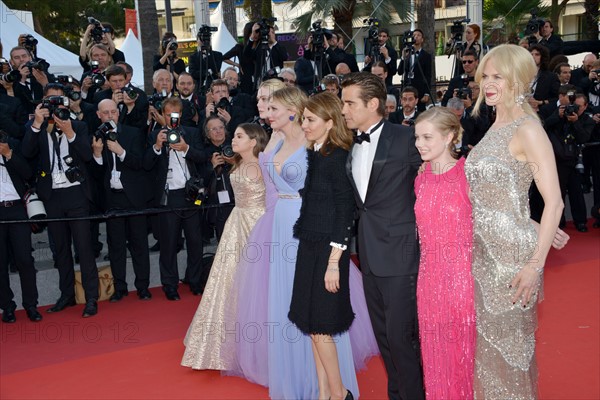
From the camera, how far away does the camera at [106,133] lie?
20.0 ft

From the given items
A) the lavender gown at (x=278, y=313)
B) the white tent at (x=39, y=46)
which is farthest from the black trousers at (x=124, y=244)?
the white tent at (x=39, y=46)

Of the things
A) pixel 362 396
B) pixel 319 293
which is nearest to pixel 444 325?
pixel 319 293

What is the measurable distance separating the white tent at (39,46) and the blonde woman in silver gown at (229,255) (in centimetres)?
723

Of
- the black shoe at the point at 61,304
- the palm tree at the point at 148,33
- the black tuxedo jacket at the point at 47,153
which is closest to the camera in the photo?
the black tuxedo jacket at the point at 47,153

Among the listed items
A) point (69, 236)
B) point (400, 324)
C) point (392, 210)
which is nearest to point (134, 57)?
point (69, 236)

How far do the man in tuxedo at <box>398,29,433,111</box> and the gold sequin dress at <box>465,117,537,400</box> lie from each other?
609 cm

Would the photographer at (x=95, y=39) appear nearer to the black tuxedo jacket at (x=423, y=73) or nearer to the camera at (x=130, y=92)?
the camera at (x=130, y=92)

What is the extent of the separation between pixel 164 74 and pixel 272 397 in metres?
3.93

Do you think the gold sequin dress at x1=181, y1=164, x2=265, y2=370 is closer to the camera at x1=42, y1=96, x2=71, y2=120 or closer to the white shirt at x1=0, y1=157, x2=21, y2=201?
the camera at x1=42, y1=96, x2=71, y2=120

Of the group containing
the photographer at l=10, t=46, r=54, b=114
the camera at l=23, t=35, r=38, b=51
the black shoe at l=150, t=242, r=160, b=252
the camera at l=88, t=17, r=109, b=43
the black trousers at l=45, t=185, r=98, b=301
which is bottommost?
the black shoe at l=150, t=242, r=160, b=252

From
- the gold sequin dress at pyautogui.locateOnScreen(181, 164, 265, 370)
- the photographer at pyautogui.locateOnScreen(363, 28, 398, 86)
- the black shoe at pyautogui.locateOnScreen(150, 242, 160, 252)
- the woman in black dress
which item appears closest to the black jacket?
the woman in black dress

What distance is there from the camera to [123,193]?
6.43 metres

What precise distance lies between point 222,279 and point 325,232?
49.8 inches

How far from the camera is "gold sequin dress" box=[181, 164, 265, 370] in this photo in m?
4.64
